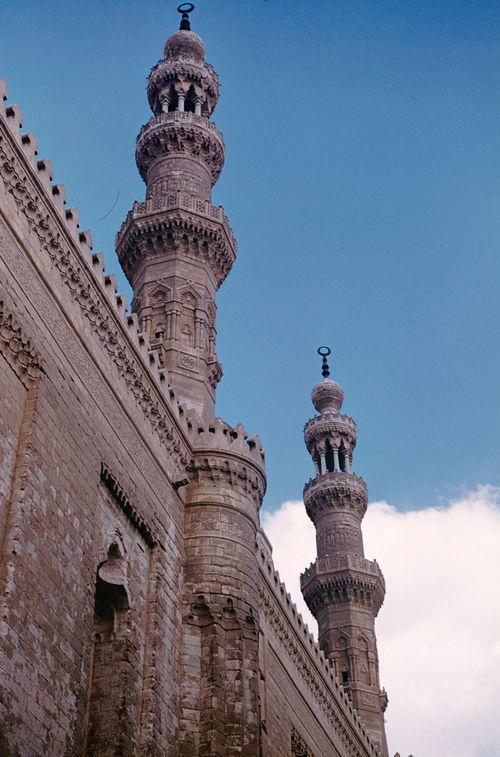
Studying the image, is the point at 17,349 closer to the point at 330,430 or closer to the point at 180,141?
the point at 180,141

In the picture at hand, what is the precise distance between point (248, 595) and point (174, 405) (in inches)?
117

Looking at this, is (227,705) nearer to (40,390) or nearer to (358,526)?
(40,390)

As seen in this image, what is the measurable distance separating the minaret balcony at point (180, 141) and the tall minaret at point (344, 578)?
40.8ft

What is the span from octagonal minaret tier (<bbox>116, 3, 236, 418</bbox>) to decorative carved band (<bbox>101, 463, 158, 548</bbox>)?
5.05m

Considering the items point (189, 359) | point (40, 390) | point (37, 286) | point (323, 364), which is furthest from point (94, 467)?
point (323, 364)

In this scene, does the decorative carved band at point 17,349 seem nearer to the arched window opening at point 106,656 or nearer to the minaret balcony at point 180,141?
the arched window opening at point 106,656

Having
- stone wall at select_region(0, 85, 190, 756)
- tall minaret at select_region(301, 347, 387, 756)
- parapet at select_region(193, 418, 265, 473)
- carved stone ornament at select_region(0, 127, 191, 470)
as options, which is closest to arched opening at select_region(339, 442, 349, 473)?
tall minaret at select_region(301, 347, 387, 756)

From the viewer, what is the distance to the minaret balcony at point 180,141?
21.7 m

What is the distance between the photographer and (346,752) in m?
23.2

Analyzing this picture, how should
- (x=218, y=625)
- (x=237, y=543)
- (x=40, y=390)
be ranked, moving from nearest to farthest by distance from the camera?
(x=40, y=390), (x=218, y=625), (x=237, y=543)

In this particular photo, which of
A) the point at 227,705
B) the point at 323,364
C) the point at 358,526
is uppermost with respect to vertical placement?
A: the point at 323,364

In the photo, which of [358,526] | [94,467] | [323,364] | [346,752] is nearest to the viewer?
[94,467]

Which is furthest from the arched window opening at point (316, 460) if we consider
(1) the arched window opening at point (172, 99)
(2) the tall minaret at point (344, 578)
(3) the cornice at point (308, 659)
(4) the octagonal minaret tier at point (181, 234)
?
(1) the arched window opening at point (172, 99)

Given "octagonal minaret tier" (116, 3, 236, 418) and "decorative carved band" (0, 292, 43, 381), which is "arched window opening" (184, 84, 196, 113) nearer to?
"octagonal minaret tier" (116, 3, 236, 418)
